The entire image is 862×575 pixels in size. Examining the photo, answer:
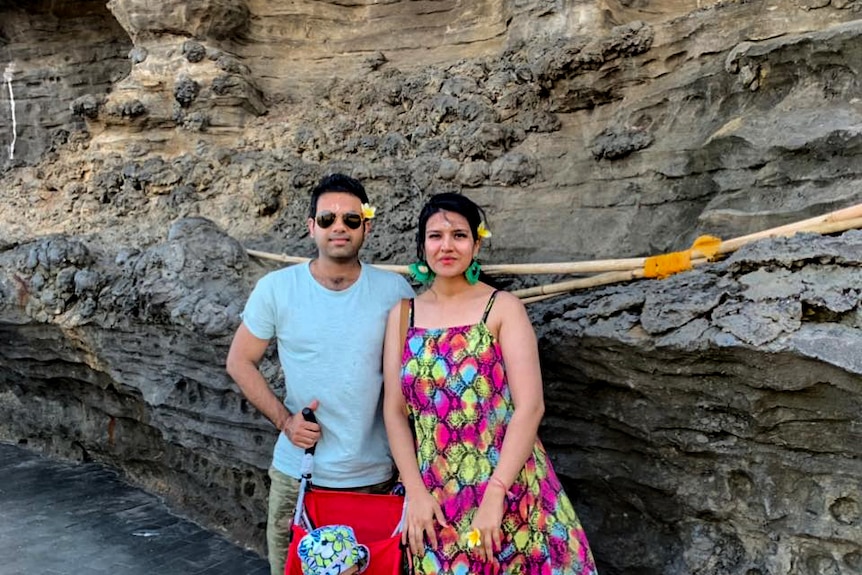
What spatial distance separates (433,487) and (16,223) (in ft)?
21.9

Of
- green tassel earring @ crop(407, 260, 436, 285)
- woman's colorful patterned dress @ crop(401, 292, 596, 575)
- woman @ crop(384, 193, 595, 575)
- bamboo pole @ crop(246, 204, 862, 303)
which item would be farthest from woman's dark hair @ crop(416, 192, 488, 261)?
bamboo pole @ crop(246, 204, 862, 303)

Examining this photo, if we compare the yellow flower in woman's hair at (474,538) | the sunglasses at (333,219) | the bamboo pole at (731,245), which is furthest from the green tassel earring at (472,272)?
the bamboo pole at (731,245)

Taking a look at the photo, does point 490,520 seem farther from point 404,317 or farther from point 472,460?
point 404,317

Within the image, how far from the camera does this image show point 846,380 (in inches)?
87.0

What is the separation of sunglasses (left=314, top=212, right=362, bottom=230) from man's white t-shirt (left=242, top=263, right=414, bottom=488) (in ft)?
0.66

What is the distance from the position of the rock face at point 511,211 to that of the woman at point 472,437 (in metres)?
0.76

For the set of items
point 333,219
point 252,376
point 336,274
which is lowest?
point 252,376

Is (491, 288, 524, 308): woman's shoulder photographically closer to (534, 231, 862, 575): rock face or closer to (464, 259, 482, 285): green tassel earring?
(464, 259, 482, 285): green tassel earring

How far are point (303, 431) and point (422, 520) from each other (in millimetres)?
540

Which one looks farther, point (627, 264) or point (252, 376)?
point (627, 264)

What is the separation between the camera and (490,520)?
199cm

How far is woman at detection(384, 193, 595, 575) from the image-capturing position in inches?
80.8

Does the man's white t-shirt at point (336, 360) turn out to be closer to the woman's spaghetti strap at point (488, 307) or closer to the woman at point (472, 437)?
the woman at point (472, 437)

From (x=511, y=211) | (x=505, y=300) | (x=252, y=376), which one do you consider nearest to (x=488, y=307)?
(x=505, y=300)
